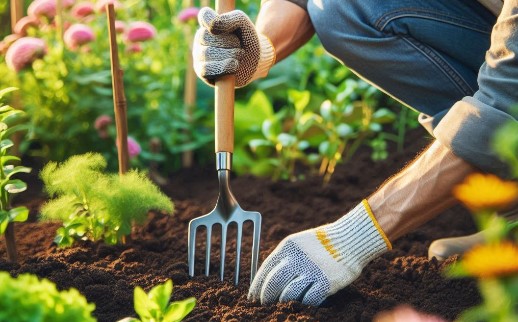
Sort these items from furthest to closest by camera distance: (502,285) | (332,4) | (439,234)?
(439,234) → (332,4) → (502,285)

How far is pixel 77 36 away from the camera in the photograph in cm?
285

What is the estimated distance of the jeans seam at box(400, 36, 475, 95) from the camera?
91.0 inches

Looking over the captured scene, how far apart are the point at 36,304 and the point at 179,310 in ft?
0.95

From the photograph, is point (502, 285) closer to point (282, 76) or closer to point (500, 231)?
point (500, 231)

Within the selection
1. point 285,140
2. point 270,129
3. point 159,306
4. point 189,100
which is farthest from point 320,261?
point 189,100

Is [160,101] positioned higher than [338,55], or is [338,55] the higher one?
[338,55]

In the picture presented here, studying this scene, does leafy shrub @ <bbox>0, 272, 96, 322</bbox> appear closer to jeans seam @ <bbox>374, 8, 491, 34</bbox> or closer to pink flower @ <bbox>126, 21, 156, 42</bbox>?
jeans seam @ <bbox>374, 8, 491, 34</bbox>

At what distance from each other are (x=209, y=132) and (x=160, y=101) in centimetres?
25

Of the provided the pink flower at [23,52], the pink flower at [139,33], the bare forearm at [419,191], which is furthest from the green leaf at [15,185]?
the pink flower at [139,33]

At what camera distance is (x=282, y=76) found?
3.69 metres

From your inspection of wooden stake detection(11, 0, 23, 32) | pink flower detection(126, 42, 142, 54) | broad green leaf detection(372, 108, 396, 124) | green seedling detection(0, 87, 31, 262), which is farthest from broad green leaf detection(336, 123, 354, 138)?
green seedling detection(0, 87, 31, 262)

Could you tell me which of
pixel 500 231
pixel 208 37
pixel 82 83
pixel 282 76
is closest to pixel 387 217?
pixel 208 37

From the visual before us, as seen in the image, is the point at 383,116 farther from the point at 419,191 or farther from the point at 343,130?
the point at 419,191

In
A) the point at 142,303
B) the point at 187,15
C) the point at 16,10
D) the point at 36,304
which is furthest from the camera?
the point at 187,15
